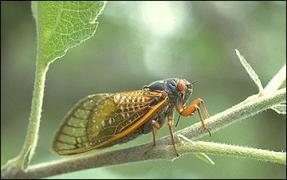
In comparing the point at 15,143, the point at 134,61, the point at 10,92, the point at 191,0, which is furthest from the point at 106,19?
the point at 15,143

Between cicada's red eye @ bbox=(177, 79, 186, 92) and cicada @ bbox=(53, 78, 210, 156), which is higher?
cicada's red eye @ bbox=(177, 79, 186, 92)

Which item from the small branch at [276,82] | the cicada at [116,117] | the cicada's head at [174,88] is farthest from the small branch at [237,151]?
the cicada's head at [174,88]

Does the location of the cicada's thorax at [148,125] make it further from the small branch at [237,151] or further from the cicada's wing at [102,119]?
the small branch at [237,151]

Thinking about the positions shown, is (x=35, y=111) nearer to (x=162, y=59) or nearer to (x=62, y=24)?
(x=62, y=24)

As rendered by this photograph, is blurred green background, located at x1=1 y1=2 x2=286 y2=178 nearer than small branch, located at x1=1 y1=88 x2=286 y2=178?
No

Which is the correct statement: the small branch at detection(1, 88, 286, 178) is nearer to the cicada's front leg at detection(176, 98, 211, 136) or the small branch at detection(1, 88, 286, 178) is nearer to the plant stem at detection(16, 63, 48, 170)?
the plant stem at detection(16, 63, 48, 170)

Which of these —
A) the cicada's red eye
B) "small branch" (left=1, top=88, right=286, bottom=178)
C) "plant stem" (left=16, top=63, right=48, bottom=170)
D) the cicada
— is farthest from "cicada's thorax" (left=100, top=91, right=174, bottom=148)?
"plant stem" (left=16, top=63, right=48, bottom=170)
